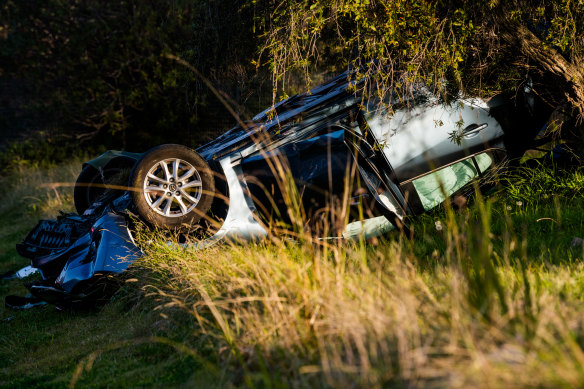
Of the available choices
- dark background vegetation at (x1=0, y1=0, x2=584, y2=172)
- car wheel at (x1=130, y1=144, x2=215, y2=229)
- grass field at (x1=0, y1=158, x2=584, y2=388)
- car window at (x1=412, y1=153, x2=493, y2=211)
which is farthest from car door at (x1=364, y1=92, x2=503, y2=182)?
car wheel at (x1=130, y1=144, x2=215, y2=229)

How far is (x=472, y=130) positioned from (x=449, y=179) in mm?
565

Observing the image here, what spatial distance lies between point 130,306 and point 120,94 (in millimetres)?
11056

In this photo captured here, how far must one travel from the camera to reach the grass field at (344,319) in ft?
7.41

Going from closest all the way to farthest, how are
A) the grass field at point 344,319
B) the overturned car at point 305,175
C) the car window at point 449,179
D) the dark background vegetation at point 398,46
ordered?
the grass field at point 344,319 → the overturned car at point 305,175 → the dark background vegetation at point 398,46 → the car window at point 449,179

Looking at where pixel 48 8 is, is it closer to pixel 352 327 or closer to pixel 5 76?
pixel 5 76

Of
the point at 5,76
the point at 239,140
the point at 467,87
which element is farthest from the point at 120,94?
the point at 467,87

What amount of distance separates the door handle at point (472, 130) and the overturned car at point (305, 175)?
0.01 metres

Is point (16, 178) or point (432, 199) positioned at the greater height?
point (16, 178)

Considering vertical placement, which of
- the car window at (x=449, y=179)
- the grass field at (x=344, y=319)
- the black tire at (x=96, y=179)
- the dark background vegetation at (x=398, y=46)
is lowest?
the grass field at (x=344, y=319)

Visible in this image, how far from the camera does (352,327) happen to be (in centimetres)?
275

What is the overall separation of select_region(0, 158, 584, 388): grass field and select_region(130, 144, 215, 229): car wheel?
27 centimetres

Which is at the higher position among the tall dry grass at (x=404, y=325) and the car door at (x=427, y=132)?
the car door at (x=427, y=132)

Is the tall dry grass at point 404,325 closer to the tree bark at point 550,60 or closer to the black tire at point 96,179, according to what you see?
the tree bark at point 550,60

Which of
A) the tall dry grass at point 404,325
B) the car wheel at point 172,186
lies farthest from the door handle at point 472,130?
the car wheel at point 172,186
